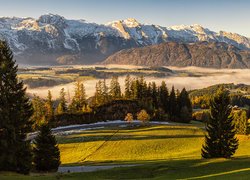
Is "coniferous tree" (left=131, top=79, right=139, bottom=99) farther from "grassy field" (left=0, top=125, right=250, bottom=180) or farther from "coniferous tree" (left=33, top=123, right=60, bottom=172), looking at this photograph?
"coniferous tree" (left=33, top=123, right=60, bottom=172)

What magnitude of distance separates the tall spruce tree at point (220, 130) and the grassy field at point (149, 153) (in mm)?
3087

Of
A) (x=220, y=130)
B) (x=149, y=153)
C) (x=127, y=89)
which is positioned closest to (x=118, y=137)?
(x=149, y=153)

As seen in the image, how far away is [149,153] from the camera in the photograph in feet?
296

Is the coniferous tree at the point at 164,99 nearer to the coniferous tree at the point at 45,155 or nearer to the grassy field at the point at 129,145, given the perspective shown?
the grassy field at the point at 129,145

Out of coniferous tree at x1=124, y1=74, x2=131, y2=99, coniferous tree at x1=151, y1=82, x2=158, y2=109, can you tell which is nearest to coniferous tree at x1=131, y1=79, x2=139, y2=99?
coniferous tree at x1=124, y1=74, x2=131, y2=99

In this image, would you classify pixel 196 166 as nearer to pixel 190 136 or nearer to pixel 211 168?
pixel 211 168

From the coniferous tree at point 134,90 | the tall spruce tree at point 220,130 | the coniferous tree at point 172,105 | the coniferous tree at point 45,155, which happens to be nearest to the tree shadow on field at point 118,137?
the tall spruce tree at point 220,130

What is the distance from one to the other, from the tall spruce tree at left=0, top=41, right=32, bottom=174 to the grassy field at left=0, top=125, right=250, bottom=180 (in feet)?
23.7

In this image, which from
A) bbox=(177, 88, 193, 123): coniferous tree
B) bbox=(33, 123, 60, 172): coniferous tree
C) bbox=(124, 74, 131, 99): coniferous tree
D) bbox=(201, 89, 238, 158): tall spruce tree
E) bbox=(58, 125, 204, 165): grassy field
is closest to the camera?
bbox=(33, 123, 60, 172): coniferous tree

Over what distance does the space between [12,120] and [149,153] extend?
47241 millimetres

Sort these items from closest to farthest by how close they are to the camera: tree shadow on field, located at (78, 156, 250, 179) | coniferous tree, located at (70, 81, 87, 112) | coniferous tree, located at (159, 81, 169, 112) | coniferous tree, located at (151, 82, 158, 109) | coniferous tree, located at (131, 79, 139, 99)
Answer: tree shadow on field, located at (78, 156, 250, 179) → coniferous tree, located at (70, 81, 87, 112) → coniferous tree, located at (159, 81, 169, 112) → coniferous tree, located at (131, 79, 139, 99) → coniferous tree, located at (151, 82, 158, 109)

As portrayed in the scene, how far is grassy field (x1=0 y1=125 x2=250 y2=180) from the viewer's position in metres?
48.4

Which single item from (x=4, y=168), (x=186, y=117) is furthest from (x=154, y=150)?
(x=186, y=117)

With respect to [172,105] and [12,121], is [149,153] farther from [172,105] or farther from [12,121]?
[172,105]
